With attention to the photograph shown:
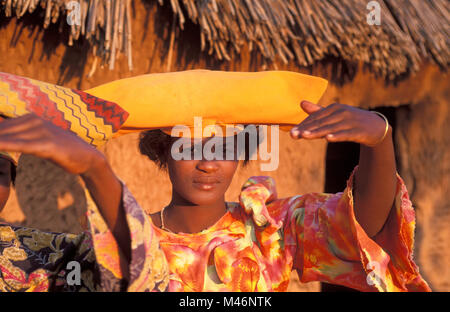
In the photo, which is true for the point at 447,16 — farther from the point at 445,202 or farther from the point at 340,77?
the point at 445,202

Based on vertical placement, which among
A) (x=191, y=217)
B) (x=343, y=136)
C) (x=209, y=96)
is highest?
(x=209, y=96)

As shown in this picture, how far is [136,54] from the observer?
2607mm

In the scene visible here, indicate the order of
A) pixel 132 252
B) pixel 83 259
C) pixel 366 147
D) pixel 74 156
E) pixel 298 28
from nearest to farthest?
1. pixel 74 156
2. pixel 132 252
3. pixel 366 147
4. pixel 83 259
5. pixel 298 28

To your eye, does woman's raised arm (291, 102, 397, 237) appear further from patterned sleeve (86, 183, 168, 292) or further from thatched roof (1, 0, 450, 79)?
thatched roof (1, 0, 450, 79)

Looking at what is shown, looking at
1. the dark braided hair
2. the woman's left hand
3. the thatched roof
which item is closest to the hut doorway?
the thatched roof

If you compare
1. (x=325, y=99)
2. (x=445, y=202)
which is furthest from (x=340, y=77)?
(x=445, y=202)

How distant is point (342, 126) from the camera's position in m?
1.15

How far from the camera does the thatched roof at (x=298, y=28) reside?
2.27m

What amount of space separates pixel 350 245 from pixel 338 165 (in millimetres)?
2923

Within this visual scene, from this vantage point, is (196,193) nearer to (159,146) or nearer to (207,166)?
(207,166)

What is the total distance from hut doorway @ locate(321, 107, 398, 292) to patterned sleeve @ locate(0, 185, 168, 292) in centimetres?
301

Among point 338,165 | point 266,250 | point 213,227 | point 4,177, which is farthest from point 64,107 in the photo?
point 338,165

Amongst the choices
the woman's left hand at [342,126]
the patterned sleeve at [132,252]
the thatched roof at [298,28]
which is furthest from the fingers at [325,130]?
the thatched roof at [298,28]

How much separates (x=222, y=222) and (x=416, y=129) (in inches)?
87.9
